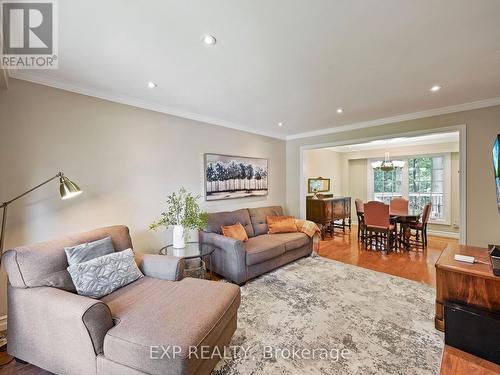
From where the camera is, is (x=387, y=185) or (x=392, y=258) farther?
(x=387, y=185)

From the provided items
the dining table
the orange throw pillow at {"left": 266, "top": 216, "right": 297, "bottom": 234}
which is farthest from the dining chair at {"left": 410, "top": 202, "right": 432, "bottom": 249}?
the orange throw pillow at {"left": 266, "top": 216, "right": 297, "bottom": 234}

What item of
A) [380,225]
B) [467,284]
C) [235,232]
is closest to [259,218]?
[235,232]

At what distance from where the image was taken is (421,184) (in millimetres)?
6117

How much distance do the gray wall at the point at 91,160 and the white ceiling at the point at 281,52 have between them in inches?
10.2

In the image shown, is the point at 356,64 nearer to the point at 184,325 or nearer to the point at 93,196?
the point at 184,325

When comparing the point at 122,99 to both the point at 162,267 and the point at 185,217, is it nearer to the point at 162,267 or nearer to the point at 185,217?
the point at 185,217

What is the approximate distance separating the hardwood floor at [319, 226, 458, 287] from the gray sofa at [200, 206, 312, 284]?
0.75 m

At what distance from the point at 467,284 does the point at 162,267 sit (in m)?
2.64

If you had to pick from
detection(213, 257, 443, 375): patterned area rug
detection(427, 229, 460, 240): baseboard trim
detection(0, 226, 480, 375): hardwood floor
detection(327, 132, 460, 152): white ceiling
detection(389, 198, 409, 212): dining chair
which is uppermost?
detection(327, 132, 460, 152): white ceiling

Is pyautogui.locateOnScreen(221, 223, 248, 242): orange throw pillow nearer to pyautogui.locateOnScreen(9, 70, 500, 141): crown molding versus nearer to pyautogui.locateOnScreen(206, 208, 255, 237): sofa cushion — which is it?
pyautogui.locateOnScreen(206, 208, 255, 237): sofa cushion

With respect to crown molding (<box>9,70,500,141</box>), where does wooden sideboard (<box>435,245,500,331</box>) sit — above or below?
below

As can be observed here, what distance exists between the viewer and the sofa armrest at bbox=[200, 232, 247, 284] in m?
2.95

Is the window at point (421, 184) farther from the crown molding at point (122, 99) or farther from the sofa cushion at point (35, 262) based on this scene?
the sofa cushion at point (35, 262)

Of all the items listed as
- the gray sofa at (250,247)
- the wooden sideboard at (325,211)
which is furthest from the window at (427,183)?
the gray sofa at (250,247)
